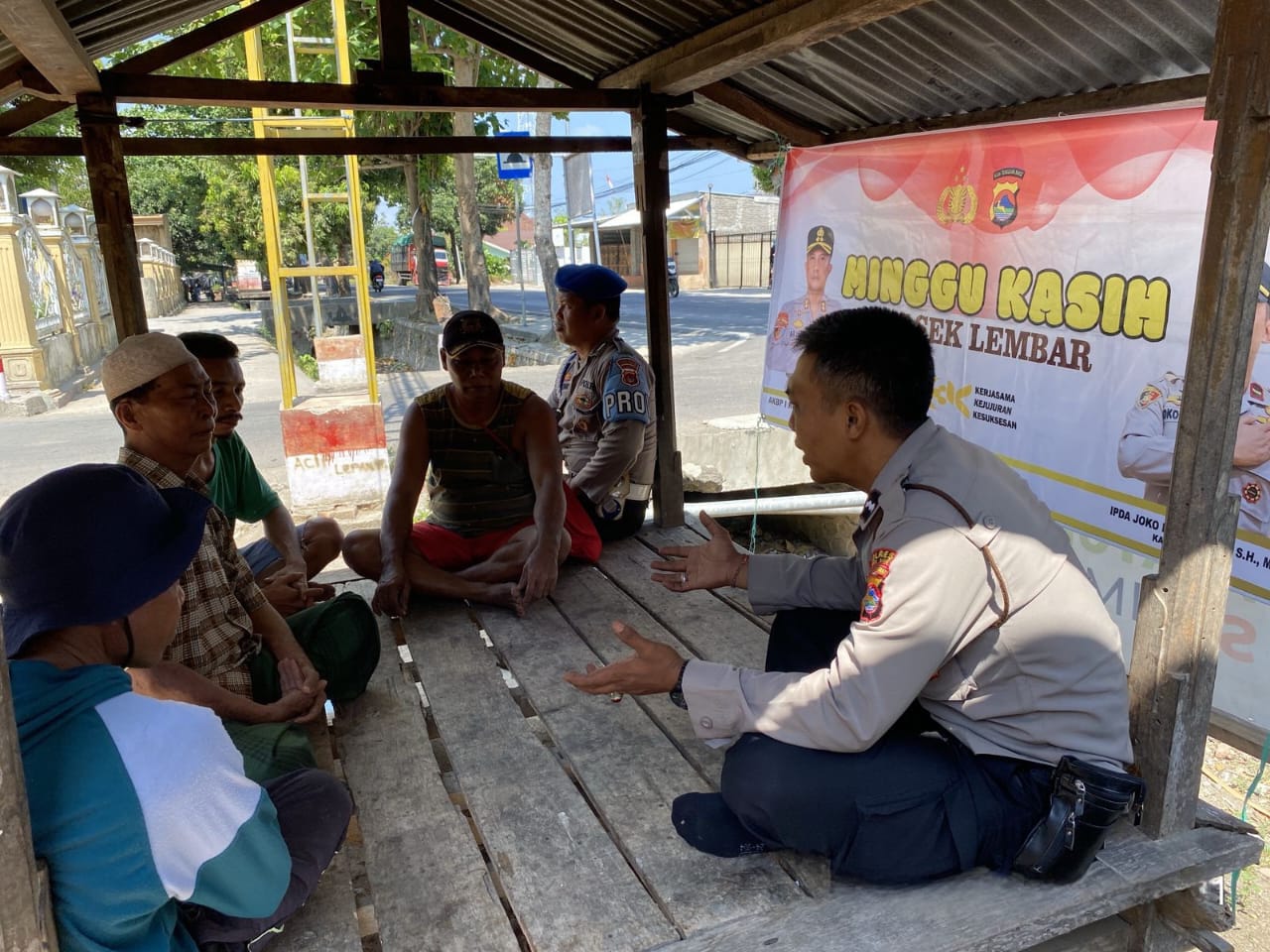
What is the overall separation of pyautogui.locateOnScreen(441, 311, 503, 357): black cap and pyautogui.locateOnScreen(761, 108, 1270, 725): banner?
1981 mm

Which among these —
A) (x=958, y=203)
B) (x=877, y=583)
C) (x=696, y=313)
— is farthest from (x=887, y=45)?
(x=696, y=313)

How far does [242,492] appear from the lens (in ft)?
9.84

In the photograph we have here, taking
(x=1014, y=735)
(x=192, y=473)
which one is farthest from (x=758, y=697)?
(x=192, y=473)

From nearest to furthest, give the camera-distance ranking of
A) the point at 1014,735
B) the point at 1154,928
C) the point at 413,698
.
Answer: the point at 1014,735 < the point at 1154,928 < the point at 413,698

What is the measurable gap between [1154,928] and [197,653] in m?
2.24

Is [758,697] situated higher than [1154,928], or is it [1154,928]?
[758,697]

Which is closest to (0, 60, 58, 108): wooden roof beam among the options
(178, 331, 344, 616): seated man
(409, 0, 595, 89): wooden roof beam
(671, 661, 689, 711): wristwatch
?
(178, 331, 344, 616): seated man

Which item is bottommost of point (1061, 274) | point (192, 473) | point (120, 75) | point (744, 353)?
point (744, 353)

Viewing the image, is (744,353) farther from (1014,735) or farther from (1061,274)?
(1014,735)

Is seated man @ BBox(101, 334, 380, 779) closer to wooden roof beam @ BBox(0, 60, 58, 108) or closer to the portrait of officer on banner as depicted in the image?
wooden roof beam @ BBox(0, 60, 58, 108)

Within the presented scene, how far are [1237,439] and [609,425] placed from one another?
2.12 metres

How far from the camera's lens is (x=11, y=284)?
1180 cm

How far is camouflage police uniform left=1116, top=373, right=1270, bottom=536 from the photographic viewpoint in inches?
113

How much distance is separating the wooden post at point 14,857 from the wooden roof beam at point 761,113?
11.9ft
